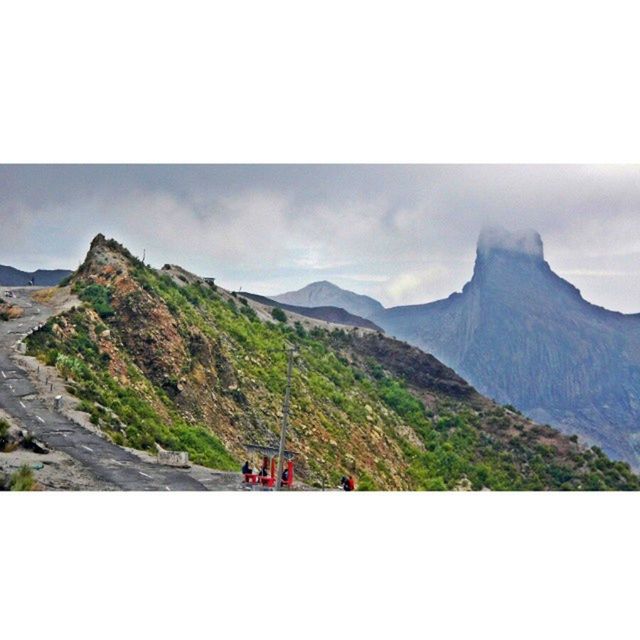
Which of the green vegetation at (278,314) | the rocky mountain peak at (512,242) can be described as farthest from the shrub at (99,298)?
the rocky mountain peak at (512,242)

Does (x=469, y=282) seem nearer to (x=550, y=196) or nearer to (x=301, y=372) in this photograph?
(x=550, y=196)

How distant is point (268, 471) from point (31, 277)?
562 cm

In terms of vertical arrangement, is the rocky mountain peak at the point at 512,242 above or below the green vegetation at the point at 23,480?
above

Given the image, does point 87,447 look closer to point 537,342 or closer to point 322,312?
point 322,312

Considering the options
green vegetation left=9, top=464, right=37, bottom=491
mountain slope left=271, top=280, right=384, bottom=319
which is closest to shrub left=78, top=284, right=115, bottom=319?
mountain slope left=271, top=280, right=384, bottom=319

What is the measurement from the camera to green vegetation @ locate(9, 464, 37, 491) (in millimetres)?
13820

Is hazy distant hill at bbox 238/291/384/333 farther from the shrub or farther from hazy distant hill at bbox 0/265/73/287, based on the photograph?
hazy distant hill at bbox 0/265/73/287

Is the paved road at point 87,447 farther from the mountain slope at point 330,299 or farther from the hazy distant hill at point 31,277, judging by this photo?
the mountain slope at point 330,299

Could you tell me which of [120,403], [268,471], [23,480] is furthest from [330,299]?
[23,480]

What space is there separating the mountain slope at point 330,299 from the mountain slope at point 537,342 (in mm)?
379

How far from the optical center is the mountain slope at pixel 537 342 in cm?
1827

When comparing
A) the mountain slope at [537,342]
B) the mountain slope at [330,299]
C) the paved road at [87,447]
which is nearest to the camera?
the paved road at [87,447]

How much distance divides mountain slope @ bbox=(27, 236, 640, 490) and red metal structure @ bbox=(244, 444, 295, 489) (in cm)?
32

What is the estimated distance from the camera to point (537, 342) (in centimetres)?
1906
